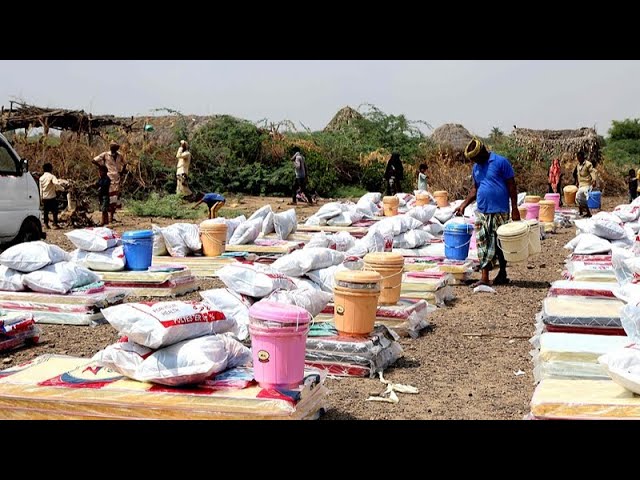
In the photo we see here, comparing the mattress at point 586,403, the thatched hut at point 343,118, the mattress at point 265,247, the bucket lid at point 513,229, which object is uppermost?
the thatched hut at point 343,118

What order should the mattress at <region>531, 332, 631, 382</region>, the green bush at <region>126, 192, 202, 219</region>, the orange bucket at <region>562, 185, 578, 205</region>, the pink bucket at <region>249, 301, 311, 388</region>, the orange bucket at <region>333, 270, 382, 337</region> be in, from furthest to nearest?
the orange bucket at <region>562, 185, 578, 205</region>, the green bush at <region>126, 192, 202, 219</region>, the orange bucket at <region>333, 270, 382, 337</region>, the mattress at <region>531, 332, 631, 382</region>, the pink bucket at <region>249, 301, 311, 388</region>

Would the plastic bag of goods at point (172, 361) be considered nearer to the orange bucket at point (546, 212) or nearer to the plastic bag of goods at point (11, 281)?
the plastic bag of goods at point (11, 281)

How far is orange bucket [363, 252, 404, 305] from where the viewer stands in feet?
21.0

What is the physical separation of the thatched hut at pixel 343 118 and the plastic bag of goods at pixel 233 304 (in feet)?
77.3

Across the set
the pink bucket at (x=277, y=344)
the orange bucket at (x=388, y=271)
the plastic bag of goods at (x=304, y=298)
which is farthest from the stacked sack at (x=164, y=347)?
the orange bucket at (x=388, y=271)

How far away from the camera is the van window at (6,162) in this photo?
9914 millimetres

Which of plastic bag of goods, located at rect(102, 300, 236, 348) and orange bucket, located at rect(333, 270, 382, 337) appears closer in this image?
plastic bag of goods, located at rect(102, 300, 236, 348)

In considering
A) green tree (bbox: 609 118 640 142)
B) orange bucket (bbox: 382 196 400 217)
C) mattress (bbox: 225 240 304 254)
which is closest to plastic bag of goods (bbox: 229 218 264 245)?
mattress (bbox: 225 240 304 254)

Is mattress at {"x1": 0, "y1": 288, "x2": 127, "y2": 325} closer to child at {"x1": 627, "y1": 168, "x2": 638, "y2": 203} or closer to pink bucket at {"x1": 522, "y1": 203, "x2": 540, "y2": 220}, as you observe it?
pink bucket at {"x1": 522, "y1": 203, "x2": 540, "y2": 220}

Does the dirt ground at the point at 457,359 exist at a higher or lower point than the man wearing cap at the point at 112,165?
lower

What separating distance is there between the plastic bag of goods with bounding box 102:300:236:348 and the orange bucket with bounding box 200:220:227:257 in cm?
523
